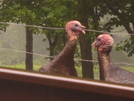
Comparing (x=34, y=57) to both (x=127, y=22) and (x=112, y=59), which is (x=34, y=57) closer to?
(x=112, y=59)

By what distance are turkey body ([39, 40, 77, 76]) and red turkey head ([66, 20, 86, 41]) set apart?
0.10ft

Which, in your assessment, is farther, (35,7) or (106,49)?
(35,7)

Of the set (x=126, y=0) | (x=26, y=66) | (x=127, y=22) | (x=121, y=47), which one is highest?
(x=126, y=0)

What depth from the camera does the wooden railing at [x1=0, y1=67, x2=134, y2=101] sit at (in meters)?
0.71

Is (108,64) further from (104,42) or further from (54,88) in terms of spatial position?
(54,88)

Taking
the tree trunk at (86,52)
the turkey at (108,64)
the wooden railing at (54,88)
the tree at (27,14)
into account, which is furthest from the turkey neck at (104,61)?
the wooden railing at (54,88)

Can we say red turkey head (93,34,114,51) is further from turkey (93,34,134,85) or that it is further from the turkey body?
the turkey body

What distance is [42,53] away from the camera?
4.86ft

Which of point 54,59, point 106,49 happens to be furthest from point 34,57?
point 106,49

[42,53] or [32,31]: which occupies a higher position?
[32,31]

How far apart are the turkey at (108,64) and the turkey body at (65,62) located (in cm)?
12

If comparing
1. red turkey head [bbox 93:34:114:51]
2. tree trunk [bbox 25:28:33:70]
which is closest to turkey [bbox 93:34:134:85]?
red turkey head [bbox 93:34:114:51]

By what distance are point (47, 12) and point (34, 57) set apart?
28 centimetres

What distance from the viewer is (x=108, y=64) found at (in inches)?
51.4
